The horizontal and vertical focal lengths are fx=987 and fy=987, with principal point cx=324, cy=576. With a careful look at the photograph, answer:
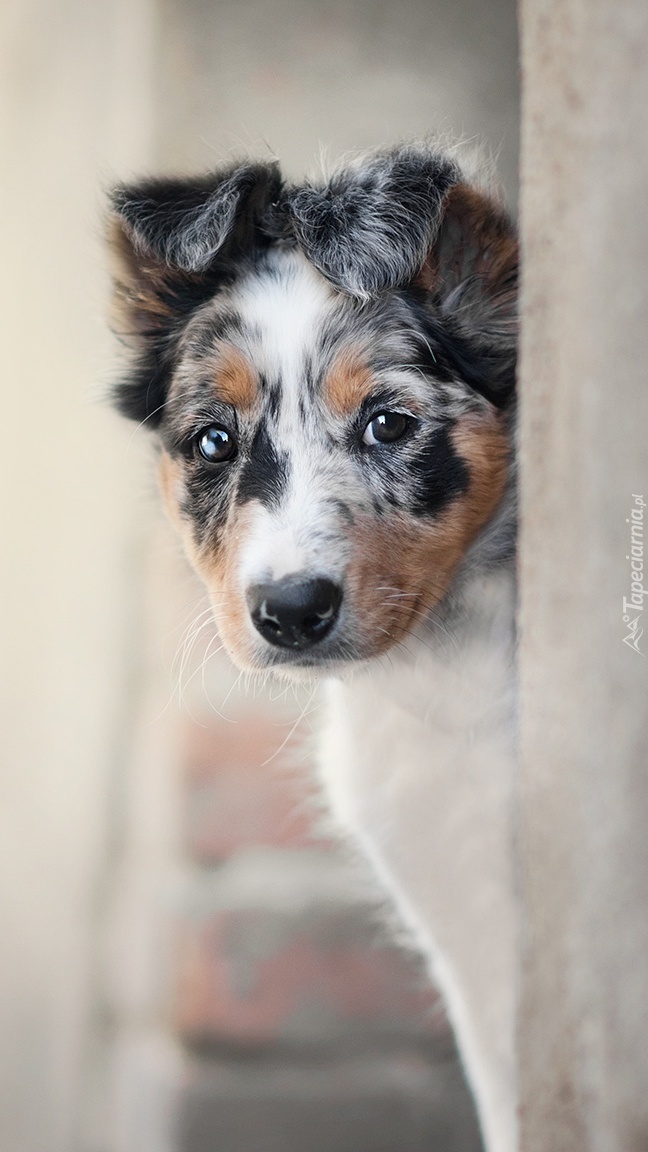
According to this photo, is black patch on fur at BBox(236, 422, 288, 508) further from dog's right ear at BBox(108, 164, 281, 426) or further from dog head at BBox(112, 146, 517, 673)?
dog's right ear at BBox(108, 164, 281, 426)

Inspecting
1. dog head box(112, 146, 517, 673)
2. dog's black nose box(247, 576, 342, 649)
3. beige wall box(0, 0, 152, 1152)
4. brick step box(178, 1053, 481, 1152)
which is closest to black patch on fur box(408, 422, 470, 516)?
dog head box(112, 146, 517, 673)

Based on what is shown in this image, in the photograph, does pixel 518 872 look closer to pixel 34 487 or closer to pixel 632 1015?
pixel 632 1015

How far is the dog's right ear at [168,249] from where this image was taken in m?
0.75

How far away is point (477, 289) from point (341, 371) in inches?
5.0

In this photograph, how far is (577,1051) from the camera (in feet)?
2.09

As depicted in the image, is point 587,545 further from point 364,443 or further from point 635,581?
point 364,443

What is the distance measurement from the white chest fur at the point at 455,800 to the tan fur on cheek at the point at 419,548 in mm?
42

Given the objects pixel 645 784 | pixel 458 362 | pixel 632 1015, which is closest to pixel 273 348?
pixel 458 362

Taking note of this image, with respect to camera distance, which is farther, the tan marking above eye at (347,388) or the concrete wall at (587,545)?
the tan marking above eye at (347,388)

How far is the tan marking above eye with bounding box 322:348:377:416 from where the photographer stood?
73cm

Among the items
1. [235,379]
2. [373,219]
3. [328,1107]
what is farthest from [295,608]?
[328,1107]

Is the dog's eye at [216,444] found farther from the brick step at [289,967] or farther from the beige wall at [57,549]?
the brick step at [289,967]

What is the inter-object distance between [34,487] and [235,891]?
384mm

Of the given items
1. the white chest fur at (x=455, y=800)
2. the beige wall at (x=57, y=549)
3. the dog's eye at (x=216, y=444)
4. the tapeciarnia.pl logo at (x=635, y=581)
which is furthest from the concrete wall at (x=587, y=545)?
the beige wall at (x=57, y=549)
